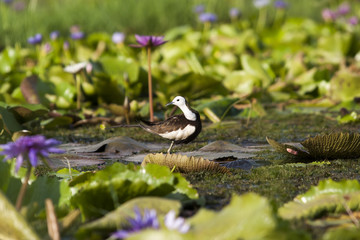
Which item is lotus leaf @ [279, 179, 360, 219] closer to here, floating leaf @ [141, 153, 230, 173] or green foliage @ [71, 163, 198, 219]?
green foliage @ [71, 163, 198, 219]

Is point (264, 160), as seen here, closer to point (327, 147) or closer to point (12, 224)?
point (327, 147)

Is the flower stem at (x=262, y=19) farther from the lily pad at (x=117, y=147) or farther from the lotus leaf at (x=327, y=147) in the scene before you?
the lotus leaf at (x=327, y=147)

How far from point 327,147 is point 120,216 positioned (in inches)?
44.7

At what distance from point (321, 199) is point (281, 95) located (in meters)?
2.85

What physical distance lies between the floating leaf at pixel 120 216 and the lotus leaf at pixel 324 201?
1.11 ft

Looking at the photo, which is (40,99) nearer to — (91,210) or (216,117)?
(216,117)

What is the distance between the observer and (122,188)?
5.12ft

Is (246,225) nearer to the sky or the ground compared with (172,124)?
nearer to the sky

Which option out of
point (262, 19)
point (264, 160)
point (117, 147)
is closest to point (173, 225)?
point (264, 160)

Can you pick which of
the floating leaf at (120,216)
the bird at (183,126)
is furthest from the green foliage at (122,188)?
the bird at (183,126)

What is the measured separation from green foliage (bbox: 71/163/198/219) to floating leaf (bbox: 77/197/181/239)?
0.12 meters

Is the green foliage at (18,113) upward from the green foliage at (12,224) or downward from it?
downward

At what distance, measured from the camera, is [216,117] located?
3.48 meters

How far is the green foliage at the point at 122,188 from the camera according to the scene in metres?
1.54
